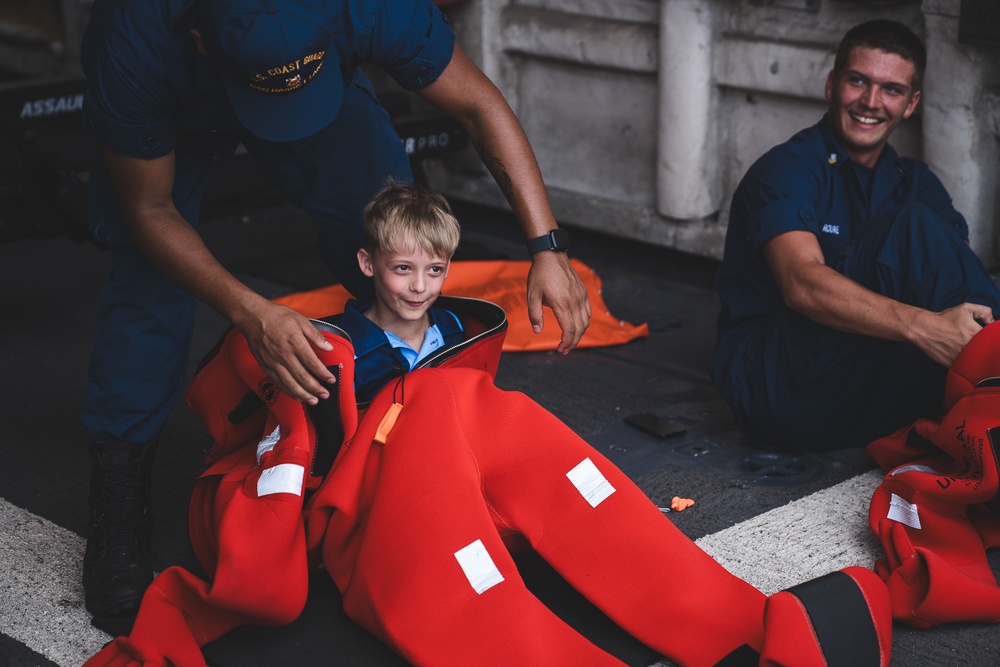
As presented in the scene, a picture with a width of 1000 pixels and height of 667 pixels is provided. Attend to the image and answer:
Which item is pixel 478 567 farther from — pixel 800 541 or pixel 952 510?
pixel 952 510

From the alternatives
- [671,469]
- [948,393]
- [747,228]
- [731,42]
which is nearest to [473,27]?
[731,42]

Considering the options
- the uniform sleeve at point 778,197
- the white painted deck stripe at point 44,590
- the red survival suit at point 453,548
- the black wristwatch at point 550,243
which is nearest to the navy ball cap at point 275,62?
the red survival suit at point 453,548

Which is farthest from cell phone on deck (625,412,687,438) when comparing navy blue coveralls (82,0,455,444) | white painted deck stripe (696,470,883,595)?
navy blue coveralls (82,0,455,444)

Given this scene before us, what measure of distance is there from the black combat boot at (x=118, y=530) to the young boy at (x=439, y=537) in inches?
7.4

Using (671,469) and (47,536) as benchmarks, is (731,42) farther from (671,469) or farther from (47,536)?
(47,536)

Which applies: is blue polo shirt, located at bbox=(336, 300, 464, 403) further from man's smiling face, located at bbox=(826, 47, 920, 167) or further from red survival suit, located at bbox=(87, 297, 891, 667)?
man's smiling face, located at bbox=(826, 47, 920, 167)

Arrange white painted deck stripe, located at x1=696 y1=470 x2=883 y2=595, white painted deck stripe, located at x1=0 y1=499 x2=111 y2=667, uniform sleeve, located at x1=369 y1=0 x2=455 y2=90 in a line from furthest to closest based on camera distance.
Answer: white painted deck stripe, located at x1=696 y1=470 x2=883 y2=595 < uniform sleeve, located at x1=369 y1=0 x2=455 y2=90 < white painted deck stripe, located at x1=0 y1=499 x2=111 y2=667

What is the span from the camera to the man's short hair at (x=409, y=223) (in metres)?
2.74

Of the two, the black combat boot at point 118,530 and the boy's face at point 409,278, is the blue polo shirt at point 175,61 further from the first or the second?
the black combat boot at point 118,530

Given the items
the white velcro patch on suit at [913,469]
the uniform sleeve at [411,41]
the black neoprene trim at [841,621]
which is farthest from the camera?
the white velcro patch on suit at [913,469]

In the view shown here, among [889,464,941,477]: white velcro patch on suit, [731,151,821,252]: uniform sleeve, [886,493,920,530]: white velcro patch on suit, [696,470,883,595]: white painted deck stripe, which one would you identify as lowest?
[696,470,883,595]: white painted deck stripe

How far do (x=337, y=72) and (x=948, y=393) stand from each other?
162 centimetres

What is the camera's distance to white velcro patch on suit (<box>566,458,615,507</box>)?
2510 mm

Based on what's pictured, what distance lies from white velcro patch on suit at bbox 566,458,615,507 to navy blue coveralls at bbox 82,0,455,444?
0.85 m
